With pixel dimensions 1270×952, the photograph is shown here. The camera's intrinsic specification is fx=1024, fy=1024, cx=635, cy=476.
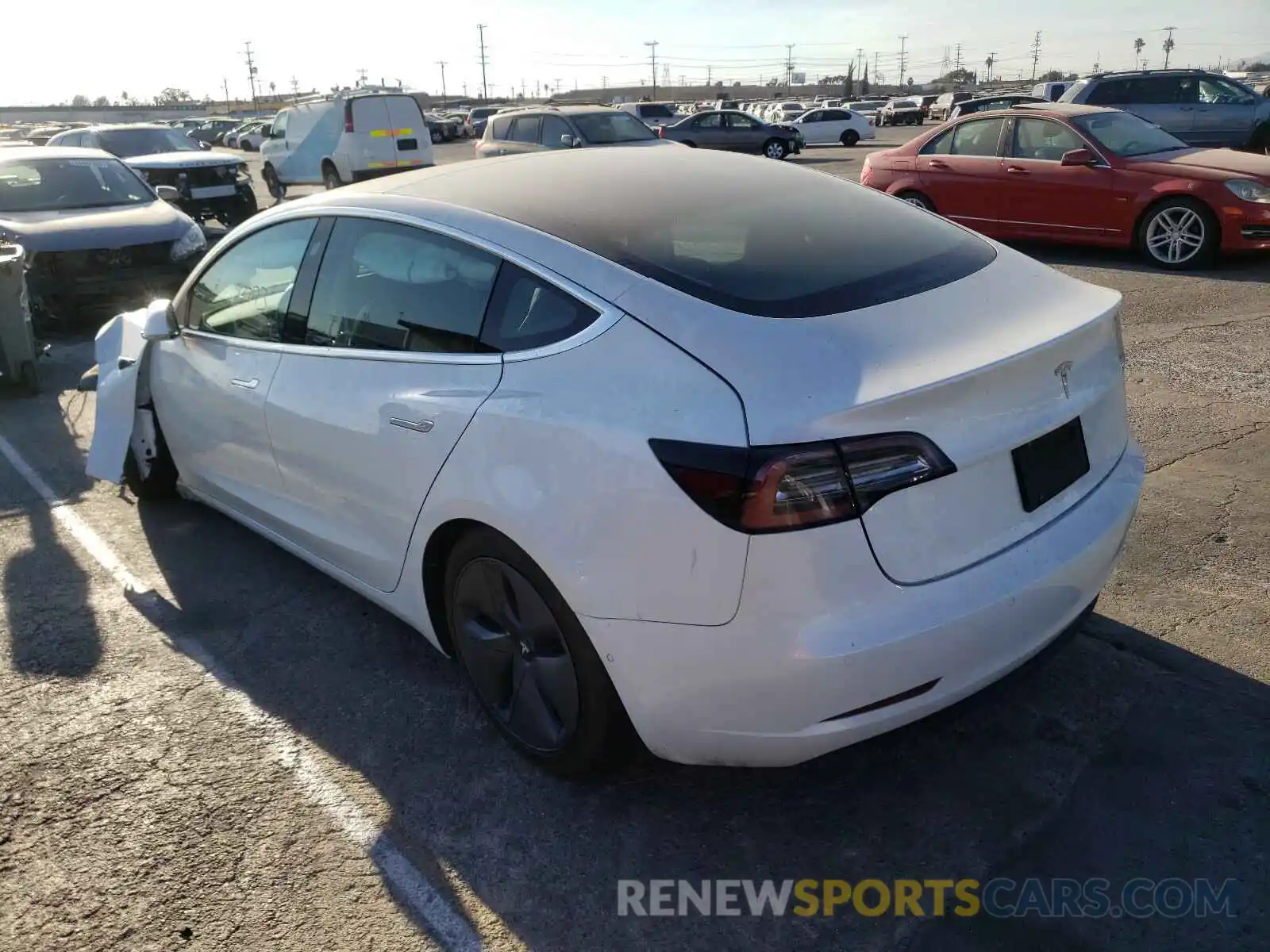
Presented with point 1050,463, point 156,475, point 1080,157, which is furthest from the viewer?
point 1080,157

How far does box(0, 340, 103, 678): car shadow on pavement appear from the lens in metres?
3.75

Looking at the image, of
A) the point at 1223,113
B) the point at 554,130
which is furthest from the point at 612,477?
the point at 1223,113

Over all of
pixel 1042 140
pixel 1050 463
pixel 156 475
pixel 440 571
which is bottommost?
pixel 156 475

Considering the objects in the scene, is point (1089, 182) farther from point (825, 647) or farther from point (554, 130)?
point (825, 647)

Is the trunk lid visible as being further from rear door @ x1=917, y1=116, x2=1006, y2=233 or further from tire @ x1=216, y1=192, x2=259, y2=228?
tire @ x1=216, y1=192, x2=259, y2=228

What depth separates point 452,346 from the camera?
2904 millimetres

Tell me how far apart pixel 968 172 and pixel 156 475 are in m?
9.02

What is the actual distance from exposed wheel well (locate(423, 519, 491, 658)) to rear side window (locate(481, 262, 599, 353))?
52cm

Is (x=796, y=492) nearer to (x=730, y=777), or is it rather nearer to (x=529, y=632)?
(x=529, y=632)

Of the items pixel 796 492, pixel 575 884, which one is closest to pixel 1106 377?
pixel 796 492

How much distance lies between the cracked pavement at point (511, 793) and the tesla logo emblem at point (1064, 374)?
714 mm

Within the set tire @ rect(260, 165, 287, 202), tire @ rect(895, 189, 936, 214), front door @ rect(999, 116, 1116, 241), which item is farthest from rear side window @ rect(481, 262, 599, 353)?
tire @ rect(260, 165, 287, 202)

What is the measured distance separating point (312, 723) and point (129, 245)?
767 cm

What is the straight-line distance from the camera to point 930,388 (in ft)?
7.41
